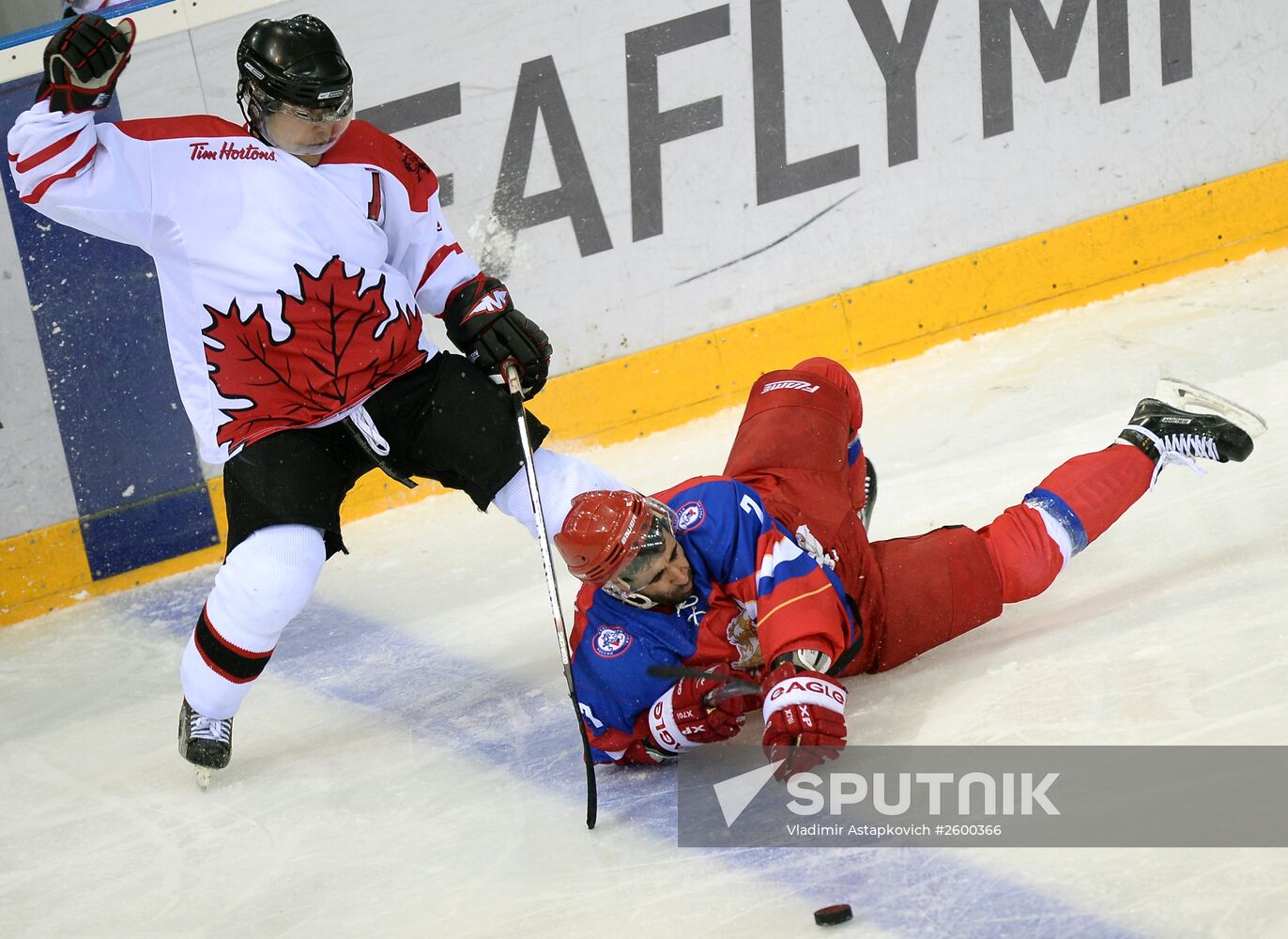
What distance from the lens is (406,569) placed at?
3697 millimetres

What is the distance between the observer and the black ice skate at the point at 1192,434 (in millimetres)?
2748

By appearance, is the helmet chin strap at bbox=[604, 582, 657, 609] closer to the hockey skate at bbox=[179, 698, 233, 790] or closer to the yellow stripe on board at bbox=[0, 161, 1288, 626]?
the hockey skate at bbox=[179, 698, 233, 790]

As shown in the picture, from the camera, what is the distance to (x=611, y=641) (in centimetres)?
243

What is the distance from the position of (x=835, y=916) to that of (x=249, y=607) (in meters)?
1.16

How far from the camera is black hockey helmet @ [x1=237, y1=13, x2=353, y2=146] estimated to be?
7.84 feet

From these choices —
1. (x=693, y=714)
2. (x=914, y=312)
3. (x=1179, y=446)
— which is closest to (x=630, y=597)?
(x=693, y=714)

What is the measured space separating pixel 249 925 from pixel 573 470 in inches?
35.3

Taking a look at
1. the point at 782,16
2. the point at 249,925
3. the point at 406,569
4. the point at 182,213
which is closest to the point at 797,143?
the point at 782,16

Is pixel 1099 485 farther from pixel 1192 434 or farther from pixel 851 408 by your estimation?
pixel 851 408

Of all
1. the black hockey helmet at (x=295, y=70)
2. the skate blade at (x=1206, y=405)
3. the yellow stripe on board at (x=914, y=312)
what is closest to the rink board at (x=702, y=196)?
the yellow stripe on board at (x=914, y=312)

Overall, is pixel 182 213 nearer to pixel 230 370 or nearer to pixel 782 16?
pixel 230 370

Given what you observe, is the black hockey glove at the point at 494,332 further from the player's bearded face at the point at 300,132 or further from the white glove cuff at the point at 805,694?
the white glove cuff at the point at 805,694

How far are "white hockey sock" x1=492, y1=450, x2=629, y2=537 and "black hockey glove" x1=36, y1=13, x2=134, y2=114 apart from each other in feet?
2.94

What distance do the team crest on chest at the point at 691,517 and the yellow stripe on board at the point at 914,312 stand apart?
5.58 ft
